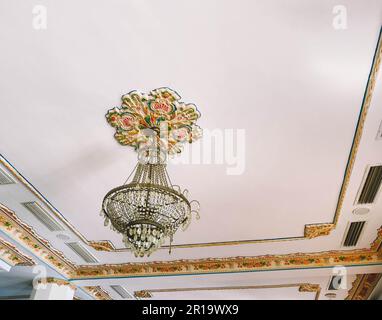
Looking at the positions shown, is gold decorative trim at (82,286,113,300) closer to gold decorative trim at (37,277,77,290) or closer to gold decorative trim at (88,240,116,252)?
gold decorative trim at (37,277,77,290)

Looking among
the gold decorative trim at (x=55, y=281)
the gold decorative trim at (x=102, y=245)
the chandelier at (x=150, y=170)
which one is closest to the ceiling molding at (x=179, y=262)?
the gold decorative trim at (x=55, y=281)

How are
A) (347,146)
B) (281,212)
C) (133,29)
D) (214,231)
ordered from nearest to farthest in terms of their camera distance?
(133,29)
(347,146)
(281,212)
(214,231)

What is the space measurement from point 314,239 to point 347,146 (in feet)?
6.81

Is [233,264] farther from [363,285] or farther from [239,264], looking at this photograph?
[363,285]

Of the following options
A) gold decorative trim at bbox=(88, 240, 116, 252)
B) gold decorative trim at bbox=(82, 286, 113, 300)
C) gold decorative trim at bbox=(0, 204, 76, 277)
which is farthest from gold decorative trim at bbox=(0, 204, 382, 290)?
gold decorative trim at bbox=(88, 240, 116, 252)

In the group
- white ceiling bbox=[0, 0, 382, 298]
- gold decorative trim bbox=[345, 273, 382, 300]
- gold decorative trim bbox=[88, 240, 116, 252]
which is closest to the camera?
white ceiling bbox=[0, 0, 382, 298]

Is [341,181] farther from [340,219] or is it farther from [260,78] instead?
[260,78]

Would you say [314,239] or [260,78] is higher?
[260,78]

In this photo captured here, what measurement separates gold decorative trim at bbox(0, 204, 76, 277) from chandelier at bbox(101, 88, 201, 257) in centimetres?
224

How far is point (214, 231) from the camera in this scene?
4.88m

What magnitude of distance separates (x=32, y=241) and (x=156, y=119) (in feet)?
11.7

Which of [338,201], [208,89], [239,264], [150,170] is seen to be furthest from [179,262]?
[208,89]

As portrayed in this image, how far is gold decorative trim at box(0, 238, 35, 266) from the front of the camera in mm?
5375
